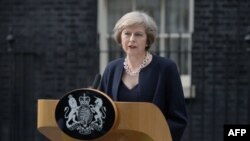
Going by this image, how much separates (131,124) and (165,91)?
0.46 m

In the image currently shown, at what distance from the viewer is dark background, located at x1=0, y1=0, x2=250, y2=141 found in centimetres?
785

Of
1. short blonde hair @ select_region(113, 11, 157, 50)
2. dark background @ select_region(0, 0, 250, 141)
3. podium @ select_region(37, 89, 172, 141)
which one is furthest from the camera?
dark background @ select_region(0, 0, 250, 141)

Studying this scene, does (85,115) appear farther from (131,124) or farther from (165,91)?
(165,91)

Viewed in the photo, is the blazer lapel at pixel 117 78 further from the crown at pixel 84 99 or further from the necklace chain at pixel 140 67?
the crown at pixel 84 99

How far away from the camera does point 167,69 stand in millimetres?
3107

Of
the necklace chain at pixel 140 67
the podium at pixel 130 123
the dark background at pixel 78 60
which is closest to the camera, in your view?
the podium at pixel 130 123

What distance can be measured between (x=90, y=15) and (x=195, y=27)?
1.39 meters

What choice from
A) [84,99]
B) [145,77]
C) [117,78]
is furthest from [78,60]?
[84,99]

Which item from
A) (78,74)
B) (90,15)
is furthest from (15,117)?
(90,15)

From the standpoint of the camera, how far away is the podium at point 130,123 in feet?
8.77

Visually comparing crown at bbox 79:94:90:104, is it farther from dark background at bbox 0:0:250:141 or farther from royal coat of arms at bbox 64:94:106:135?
dark background at bbox 0:0:250:141

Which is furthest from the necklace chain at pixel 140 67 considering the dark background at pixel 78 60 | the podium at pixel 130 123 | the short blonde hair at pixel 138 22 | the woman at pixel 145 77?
the dark background at pixel 78 60

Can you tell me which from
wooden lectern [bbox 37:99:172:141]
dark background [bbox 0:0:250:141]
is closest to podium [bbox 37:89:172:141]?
wooden lectern [bbox 37:99:172:141]

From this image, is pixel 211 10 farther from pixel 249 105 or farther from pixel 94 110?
pixel 94 110
